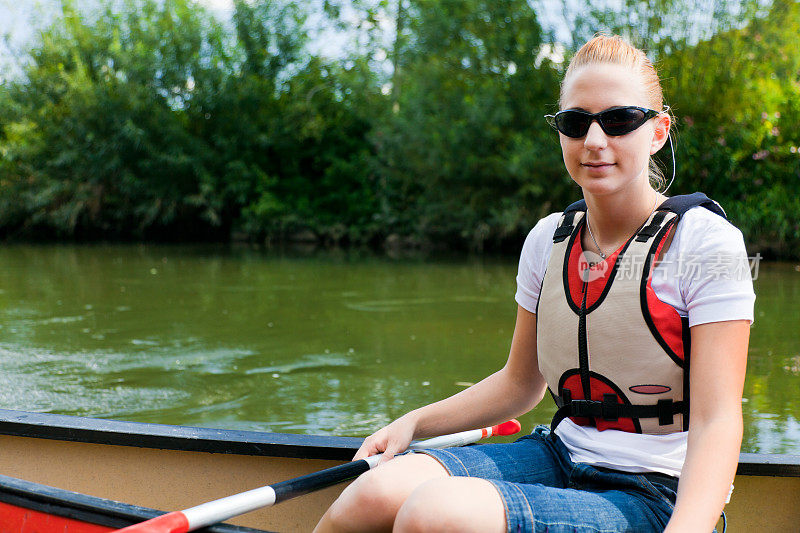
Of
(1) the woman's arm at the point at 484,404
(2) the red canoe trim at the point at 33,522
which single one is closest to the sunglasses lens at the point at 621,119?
(1) the woman's arm at the point at 484,404

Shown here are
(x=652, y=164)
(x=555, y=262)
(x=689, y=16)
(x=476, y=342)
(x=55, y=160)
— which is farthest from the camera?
(x=55, y=160)

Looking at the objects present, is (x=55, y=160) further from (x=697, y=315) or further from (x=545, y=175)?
(x=697, y=315)

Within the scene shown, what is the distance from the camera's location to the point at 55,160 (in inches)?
742

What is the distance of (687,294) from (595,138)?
0.29 meters

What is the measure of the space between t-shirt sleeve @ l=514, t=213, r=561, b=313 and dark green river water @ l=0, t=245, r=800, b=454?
89.1 inches

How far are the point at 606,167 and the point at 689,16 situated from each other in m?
12.8

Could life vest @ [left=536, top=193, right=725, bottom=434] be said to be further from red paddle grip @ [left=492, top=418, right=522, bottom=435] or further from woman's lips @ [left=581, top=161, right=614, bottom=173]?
red paddle grip @ [left=492, top=418, right=522, bottom=435]

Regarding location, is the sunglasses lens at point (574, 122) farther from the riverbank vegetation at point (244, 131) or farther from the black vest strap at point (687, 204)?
the riverbank vegetation at point (244, 131)

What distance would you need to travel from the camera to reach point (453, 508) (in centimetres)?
115

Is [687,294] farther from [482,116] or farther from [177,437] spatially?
[482,116]

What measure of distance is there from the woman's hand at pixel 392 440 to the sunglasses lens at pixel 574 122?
63 centimetres

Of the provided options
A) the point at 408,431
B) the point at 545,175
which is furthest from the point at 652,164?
the point at 545,175

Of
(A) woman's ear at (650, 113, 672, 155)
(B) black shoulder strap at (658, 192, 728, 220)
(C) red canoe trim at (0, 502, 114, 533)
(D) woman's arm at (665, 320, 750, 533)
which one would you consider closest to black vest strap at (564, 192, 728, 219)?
(B) black shoulder strap at (658, 192, 728, 220)

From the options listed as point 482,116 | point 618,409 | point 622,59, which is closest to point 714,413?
point 618,409
